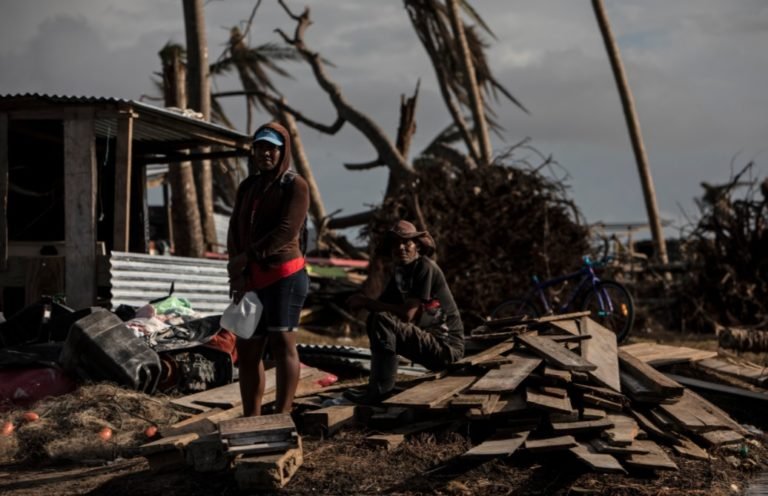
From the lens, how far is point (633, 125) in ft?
63.1

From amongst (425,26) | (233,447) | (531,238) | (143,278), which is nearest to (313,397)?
(233,447)

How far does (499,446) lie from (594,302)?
6.78 metres

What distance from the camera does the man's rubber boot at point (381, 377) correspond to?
768cm

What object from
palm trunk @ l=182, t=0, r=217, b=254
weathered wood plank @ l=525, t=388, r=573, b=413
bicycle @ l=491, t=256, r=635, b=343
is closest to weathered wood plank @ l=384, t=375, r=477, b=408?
Result: weathered wood plank @ l=525, t=388, r=573, b=413

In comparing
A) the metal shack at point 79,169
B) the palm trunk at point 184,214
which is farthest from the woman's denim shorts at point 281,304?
the palm trunk at point 184,214

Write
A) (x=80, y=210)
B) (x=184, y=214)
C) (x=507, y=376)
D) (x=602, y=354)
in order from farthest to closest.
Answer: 1. (x=184, y=214)
2. (x=80, y=210)
3. (x=602, y=354)
4. (x=507, y=376)

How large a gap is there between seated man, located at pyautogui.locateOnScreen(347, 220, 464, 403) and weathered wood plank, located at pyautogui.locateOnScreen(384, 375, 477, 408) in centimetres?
29

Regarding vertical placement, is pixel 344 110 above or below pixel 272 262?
above

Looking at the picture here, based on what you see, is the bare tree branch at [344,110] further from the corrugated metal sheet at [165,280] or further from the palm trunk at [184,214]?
the corrugated metal sheet at [165,280]

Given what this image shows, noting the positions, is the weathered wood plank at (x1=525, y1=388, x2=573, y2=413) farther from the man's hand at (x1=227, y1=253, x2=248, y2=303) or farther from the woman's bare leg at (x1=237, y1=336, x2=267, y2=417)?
the man's hand at (x1=227, y1=253, x2=248, y2=303)

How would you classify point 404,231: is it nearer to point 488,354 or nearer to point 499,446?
point 488,354

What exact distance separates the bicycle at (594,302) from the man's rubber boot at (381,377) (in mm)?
5112

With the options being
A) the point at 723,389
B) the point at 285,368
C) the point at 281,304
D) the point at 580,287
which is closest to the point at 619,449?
the point at 285,368

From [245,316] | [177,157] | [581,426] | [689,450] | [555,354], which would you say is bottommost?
[689,450]
